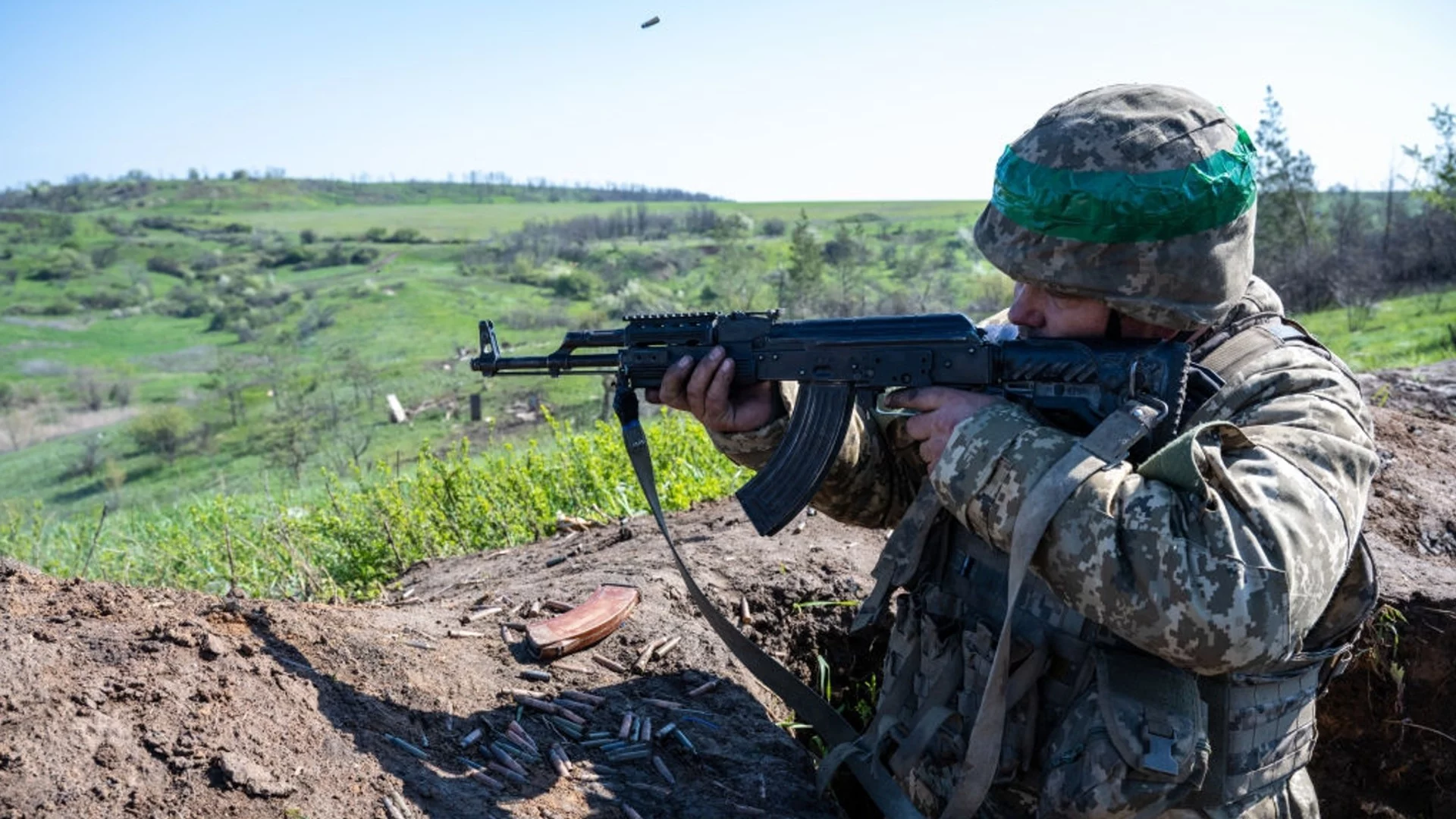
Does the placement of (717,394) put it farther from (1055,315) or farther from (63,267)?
(63,267)

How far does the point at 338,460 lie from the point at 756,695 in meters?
17.3

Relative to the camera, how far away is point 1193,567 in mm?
2242

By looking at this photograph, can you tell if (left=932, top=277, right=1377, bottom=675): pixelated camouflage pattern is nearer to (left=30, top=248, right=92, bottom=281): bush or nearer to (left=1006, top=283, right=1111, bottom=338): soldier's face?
(left=1006, top=283, right=1111, bottom=338): soldier's face

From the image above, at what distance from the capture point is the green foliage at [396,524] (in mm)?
6297

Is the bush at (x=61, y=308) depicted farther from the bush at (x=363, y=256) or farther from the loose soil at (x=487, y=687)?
the loose soil at (x=487, y=687)

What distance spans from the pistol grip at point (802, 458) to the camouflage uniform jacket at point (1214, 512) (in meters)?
0.63

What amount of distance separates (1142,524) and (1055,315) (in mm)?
768

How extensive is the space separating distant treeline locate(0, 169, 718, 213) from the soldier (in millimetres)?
96389

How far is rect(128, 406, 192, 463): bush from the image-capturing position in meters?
29.5

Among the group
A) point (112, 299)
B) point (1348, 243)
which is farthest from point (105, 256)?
point (1348, 243)

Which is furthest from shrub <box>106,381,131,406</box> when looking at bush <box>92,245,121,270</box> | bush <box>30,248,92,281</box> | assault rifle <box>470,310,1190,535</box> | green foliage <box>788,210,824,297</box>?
assault rifle <box>470,310,1190,535</box>

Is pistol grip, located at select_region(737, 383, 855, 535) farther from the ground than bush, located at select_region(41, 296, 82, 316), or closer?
farther from the ground

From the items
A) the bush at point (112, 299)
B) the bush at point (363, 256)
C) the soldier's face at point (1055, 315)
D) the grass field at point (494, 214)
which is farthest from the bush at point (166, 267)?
the soldier's face at point (1055, 315)

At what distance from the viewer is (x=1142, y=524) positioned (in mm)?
2299
